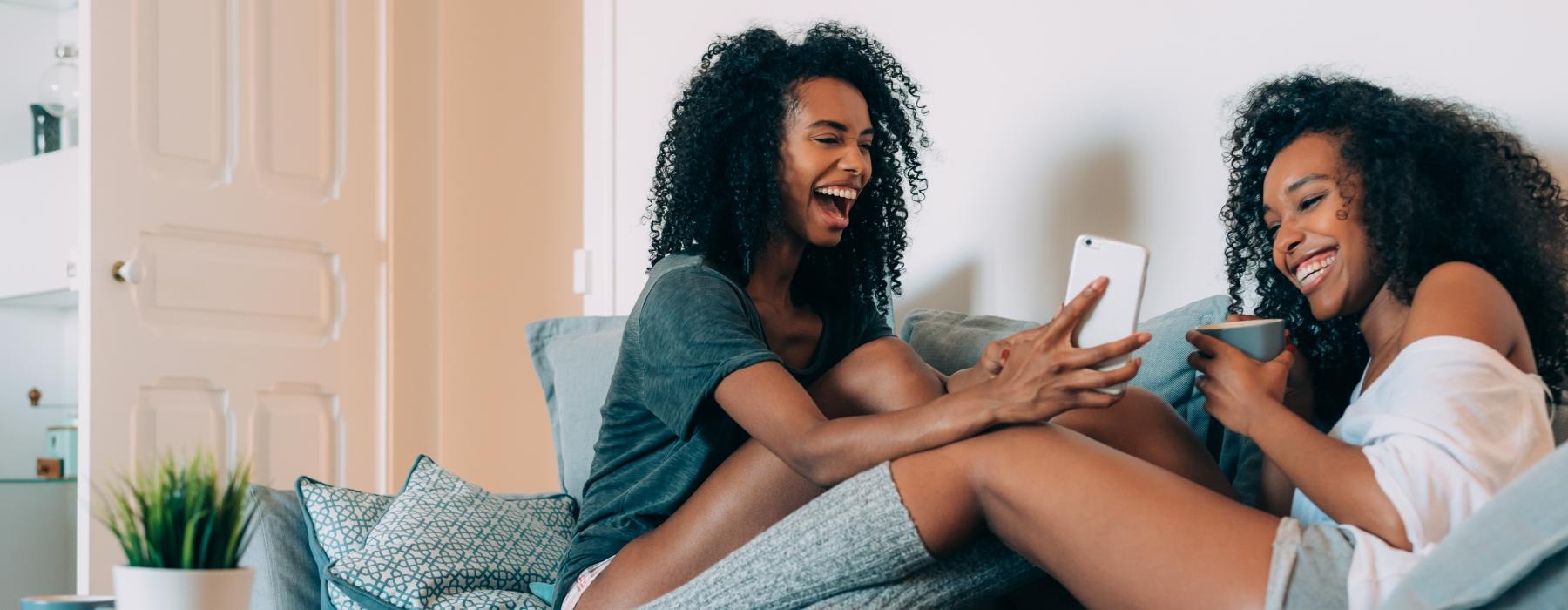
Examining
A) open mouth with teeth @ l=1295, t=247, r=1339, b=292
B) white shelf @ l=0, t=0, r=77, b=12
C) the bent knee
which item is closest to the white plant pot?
the bent knee

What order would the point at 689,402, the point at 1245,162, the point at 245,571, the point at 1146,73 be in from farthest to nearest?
the point at 1146,73 → the point at 1245,162 → the point at 689,402 → the point at 245,571

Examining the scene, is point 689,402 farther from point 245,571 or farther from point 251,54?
point 251,54

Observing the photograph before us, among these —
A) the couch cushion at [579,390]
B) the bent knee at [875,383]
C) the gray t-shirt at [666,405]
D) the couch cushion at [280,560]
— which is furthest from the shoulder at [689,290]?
the couch cushion at [280,560]

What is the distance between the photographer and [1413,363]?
4.05 feet

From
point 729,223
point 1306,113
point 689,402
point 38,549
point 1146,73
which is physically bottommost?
point 38,549

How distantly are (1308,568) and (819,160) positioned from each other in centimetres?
90

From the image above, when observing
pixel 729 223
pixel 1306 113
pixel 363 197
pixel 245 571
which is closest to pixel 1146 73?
pixel 1306 113

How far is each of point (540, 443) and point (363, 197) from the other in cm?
80

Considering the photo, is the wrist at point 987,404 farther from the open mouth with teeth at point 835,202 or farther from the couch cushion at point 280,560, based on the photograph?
the couch cushion at point 280,560

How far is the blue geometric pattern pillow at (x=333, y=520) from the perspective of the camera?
1843 millimetres

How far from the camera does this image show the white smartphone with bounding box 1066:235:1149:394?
4.40 feet

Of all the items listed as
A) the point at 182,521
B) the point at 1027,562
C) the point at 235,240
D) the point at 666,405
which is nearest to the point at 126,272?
the point at 235,240

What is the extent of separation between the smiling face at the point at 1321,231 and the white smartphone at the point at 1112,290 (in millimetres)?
248

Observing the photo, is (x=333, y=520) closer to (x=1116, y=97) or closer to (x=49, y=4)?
(x=1116, y=97)
